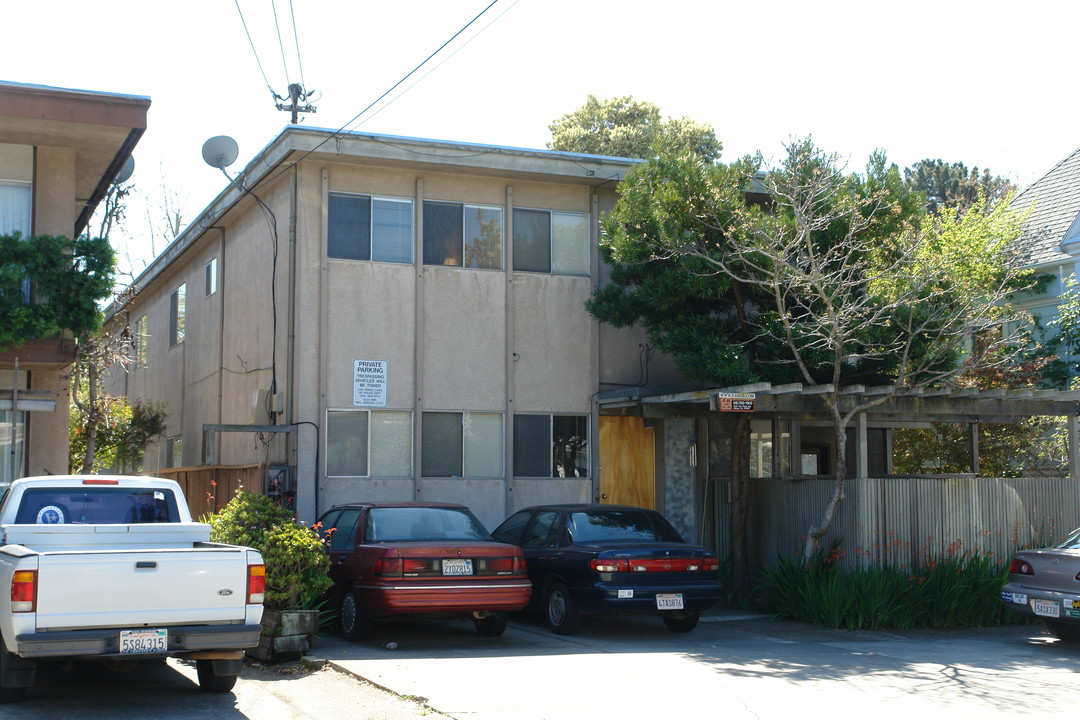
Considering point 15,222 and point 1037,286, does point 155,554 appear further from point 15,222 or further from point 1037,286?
point 1037,286

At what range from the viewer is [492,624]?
12.1m

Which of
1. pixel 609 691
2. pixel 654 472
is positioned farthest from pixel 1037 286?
pixel 609 691

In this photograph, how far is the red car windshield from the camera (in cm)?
1191

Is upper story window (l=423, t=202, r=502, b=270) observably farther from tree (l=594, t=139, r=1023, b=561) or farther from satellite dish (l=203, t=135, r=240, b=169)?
satellite dish (l=203, t=135, r=240, b=169)

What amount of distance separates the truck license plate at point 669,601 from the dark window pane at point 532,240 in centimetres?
662

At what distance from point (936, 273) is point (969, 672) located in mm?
4958

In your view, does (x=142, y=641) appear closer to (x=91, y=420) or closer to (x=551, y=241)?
(x=551, y=241)

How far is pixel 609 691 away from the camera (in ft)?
30.1

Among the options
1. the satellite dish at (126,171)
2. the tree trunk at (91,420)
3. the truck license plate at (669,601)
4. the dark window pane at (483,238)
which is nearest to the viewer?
the truck license plate at (669,601)

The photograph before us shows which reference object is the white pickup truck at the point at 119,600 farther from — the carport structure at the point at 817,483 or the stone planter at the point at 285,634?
the carport structure at the point at 817,483

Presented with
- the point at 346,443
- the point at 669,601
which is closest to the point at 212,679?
the point at 669,601

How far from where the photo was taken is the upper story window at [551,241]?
677 inches

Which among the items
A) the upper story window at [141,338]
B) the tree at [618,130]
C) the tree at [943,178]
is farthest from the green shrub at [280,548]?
the tree at [943,178]

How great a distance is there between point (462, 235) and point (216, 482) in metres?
5.91
